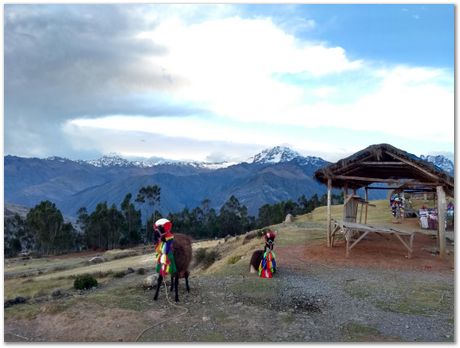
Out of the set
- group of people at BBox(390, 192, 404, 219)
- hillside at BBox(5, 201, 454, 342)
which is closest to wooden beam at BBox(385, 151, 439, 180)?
hillside at BBox(5, 201, 454, 342)

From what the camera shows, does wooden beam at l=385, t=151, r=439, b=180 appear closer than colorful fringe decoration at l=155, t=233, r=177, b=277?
No

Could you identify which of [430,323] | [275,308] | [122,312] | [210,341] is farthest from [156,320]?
[430,323]

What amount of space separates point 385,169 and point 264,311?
12.1 meters

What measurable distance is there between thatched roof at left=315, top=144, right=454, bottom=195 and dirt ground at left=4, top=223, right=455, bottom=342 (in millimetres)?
4056

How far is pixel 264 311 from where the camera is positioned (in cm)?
919

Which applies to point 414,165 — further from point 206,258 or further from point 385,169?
point 206,258

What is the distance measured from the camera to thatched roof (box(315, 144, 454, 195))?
52.7 ft

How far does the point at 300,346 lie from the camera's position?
7.05 meters

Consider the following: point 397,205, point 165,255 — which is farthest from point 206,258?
point 397,205

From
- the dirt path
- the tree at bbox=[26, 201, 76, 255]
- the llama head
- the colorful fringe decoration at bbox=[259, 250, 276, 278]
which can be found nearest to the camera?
the dirt path

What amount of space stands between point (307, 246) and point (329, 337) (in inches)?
426

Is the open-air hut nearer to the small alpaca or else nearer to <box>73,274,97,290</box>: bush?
the small alpaca

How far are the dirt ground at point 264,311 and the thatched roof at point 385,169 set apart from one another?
406cm

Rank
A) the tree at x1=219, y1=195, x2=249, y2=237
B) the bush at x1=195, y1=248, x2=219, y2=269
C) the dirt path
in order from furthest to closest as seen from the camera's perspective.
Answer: the tree at x1=219, y1=195, x2=249, y2=237
the bush at x1=195, y1=248, x2=219, y2=269
the dirt path
